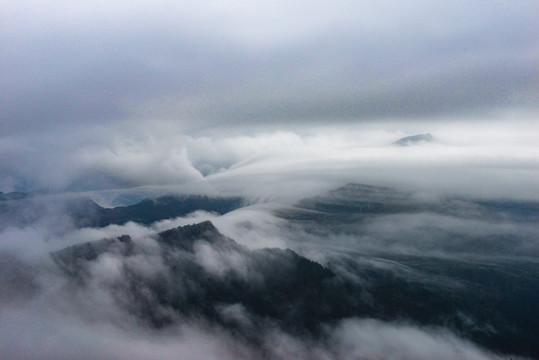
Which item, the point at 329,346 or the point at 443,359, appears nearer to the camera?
the point at 443,359

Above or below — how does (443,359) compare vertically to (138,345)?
below

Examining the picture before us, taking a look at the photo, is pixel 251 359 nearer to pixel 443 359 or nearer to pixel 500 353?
pixel 443 359

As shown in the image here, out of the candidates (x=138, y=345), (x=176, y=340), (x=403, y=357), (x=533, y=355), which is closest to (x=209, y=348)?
(x=176, y=340)

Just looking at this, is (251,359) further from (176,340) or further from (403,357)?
(403,357)

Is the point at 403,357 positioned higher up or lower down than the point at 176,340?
lower down

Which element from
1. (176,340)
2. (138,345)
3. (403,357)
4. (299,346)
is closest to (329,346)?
(299,346)

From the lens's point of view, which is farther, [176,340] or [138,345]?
[176,340]

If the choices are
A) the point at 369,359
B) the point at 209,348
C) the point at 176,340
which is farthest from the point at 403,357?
the point at 176,340

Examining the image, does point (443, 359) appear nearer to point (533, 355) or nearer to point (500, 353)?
point (500, 353)
